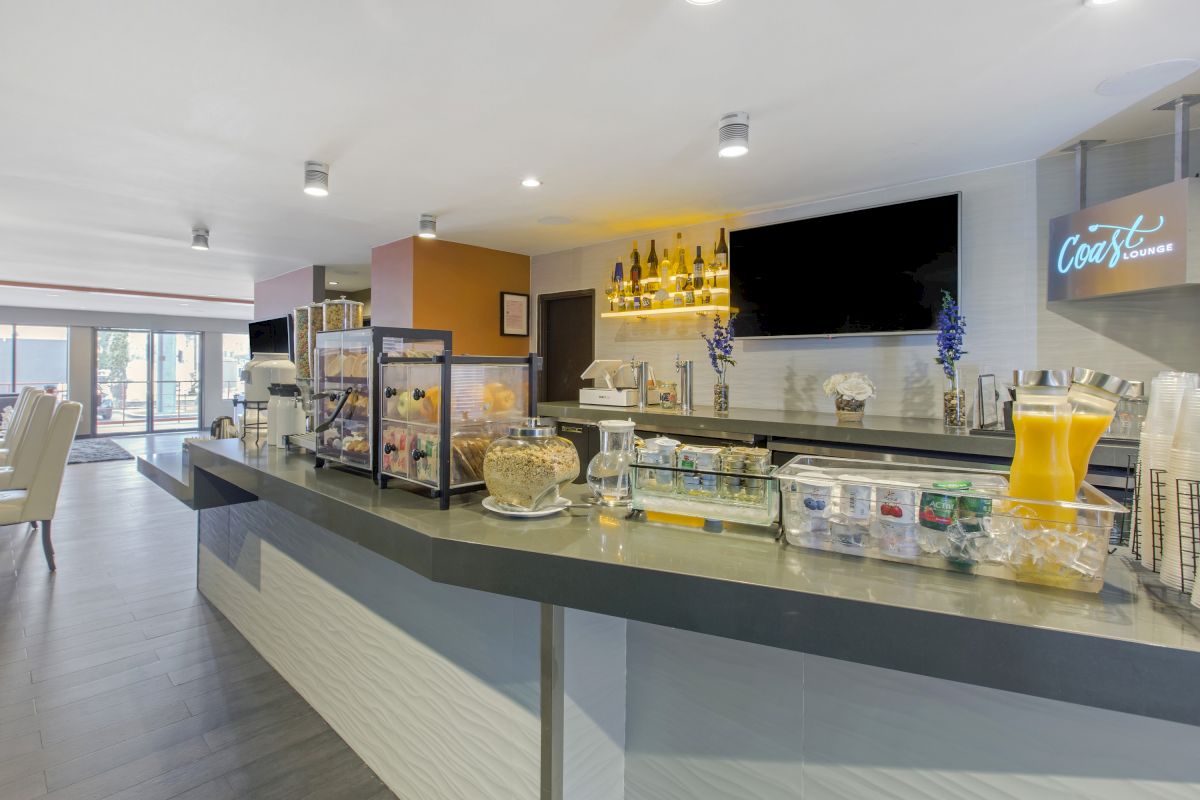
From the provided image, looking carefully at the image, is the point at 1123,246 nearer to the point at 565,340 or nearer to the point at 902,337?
the point at 902,337

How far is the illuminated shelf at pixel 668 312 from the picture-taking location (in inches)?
178

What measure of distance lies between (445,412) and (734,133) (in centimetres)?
198

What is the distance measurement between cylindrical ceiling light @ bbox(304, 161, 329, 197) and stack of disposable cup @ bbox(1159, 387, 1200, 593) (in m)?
3.72

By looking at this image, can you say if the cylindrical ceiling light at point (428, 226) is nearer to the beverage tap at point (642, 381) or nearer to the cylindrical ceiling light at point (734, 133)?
the beverage tap at point (642, 381)

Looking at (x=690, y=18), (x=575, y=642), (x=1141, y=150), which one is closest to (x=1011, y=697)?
Answer: (x=575, y=642)

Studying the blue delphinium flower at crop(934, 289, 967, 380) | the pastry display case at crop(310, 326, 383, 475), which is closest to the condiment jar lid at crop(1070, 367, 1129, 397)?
the pastry display case at crop(310, 326, 383, 475)

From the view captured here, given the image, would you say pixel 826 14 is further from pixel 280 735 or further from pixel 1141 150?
pixel 280 735

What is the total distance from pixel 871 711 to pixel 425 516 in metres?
1.05

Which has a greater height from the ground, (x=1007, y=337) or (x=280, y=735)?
(x=1007, y=337)

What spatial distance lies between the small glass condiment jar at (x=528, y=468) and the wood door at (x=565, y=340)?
13.1ft

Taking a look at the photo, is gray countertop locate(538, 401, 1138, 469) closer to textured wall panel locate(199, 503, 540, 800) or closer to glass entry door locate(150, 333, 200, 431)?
textured wall panel locate(199, 503, 540, 800)

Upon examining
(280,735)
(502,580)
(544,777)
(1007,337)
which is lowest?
(280,735)

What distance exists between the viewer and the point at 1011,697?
96 centimetres

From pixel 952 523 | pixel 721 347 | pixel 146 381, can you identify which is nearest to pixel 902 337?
pixel 721 347
